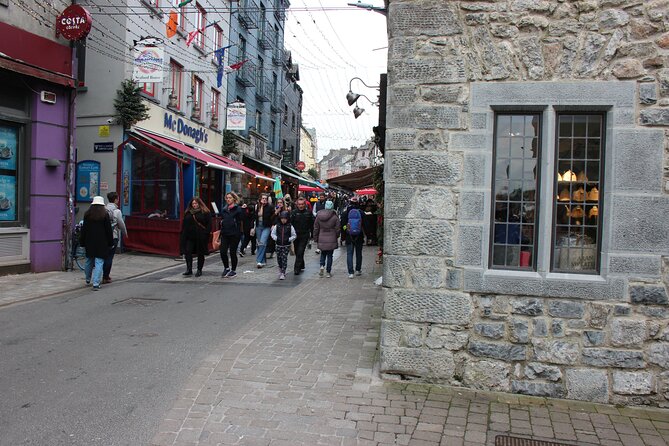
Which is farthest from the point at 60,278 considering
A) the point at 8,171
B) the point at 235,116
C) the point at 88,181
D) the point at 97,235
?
the point at 235,116

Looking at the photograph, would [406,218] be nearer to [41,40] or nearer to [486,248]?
[486,248]

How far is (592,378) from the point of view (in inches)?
168

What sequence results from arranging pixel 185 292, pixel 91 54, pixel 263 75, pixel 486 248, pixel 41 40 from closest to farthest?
pixel 486 248, pixel 185 292, pixel 41 40, pixel 91 54, pixel 263 75

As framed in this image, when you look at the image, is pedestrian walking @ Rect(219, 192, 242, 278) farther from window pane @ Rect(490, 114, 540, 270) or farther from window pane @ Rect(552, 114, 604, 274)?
window pane @ Rect(552, 114, 604, 274)

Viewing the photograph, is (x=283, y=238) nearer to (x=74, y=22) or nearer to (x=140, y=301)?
(x=140, y=301)

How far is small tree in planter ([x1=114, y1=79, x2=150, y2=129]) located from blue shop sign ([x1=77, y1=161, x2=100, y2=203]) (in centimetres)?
141

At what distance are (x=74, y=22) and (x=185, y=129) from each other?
7105 millimetres

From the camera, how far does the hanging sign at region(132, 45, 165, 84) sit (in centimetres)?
1257

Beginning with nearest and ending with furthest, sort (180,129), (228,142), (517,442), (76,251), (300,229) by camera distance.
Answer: (517,442)
(300,229)
(76,251)
(180,129)
(228,142)

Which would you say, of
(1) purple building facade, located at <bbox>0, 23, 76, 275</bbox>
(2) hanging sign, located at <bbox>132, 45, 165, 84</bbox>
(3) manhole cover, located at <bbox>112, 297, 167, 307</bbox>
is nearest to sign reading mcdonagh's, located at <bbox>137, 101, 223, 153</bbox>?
(2) hanging sign, located at <bbox>132, 45, 165, 84</bbox>

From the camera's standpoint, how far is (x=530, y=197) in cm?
453

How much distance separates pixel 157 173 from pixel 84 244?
5279 millimetres

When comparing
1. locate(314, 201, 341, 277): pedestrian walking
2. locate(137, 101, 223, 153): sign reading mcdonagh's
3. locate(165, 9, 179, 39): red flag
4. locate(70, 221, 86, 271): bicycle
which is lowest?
locate(70, 221, 86, 271): bicycle

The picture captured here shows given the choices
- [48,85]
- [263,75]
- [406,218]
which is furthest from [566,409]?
[263,75]
